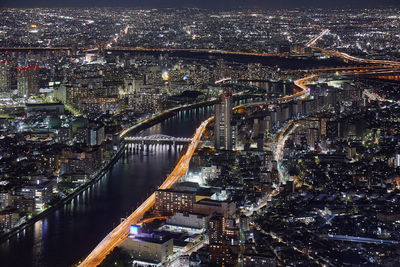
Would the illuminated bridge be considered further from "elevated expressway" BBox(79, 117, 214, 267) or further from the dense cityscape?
"elevated expressway" BBox(79, 117, 214, 267)

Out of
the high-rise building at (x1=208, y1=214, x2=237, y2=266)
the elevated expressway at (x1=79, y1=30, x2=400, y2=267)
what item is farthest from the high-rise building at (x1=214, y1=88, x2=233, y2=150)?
the high-rise building at (x1=208, y1=214, x2=237, y2=266)

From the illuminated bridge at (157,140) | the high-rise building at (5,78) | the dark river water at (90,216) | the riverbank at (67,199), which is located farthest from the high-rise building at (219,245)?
the high-rise building at (5,78)

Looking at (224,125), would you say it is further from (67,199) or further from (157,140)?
(67,199)

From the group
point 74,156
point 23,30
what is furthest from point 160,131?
point 23,30

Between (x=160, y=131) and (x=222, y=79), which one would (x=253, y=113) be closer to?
(x=160, y=131)

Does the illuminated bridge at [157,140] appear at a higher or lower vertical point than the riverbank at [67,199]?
higher

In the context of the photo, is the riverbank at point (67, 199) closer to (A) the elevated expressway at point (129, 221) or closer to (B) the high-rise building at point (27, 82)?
(A) the elevated expressway at point (129, 221)
